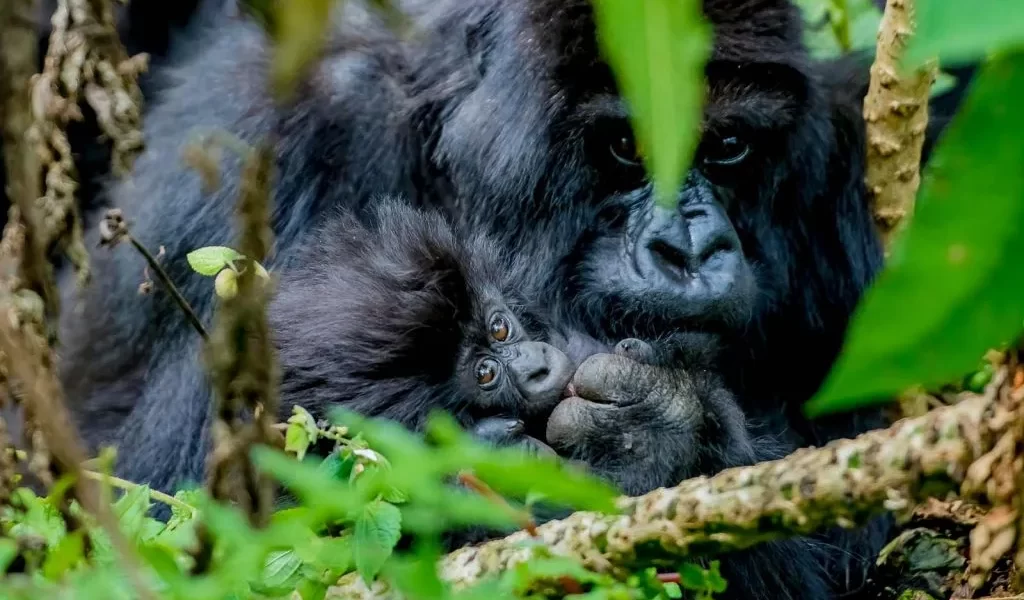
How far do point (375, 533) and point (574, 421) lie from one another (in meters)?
1.08

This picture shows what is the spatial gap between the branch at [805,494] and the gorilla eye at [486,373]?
0.99m

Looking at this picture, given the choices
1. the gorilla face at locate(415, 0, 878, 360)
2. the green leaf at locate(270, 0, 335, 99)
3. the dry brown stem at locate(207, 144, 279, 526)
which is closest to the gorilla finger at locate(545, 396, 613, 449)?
the gorilla face at locate(415, 0, 878, 360)

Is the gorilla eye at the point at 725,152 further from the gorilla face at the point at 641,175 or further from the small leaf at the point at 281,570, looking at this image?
the small leaf at the point at 281,570

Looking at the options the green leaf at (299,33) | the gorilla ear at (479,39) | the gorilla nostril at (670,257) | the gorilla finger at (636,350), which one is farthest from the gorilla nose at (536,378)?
the green leaf at (299,33)

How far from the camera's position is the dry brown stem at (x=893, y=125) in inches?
96.3

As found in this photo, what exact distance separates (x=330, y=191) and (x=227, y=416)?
5.72 ft

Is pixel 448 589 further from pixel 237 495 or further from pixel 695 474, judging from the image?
pixel 695 474

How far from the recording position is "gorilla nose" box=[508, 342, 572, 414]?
2.42 m

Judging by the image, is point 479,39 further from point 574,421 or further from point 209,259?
point 209,259

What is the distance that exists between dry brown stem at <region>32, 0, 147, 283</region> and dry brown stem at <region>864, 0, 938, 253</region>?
1523 millimetres

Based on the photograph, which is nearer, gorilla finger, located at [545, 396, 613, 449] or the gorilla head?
gorilla finger, located at [545, 396, 613, 449]

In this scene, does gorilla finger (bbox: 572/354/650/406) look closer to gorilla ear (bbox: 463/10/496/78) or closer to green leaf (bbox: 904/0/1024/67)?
gorilla ear (bbox: 463/10/496/78)

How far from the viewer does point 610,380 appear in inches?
94.4

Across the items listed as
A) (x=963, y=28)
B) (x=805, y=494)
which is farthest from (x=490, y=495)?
(x=963, y=28)
